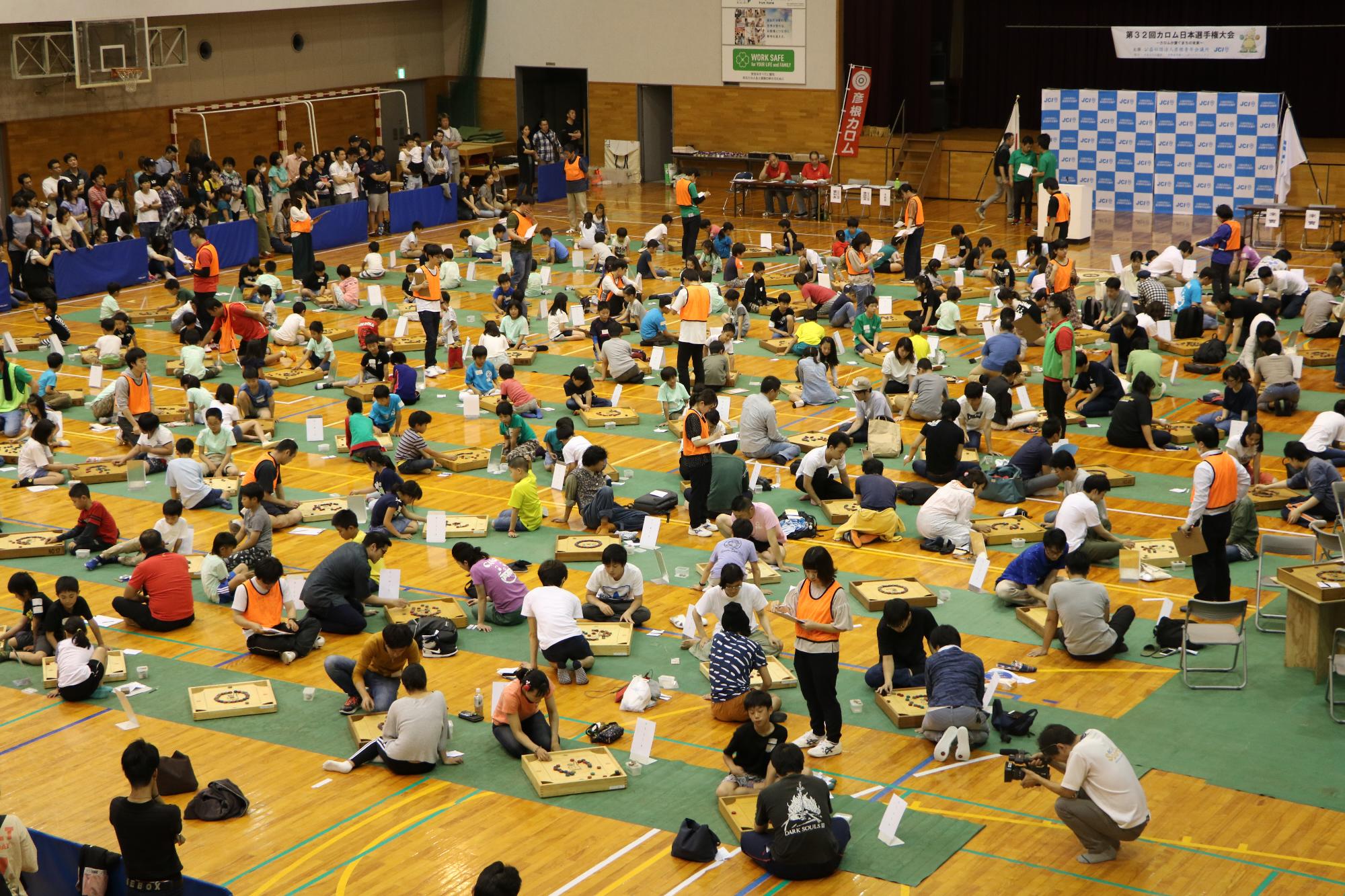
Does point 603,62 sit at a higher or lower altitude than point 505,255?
higher

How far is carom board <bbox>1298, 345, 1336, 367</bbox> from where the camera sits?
2331 centimetres

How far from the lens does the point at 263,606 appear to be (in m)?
14.2

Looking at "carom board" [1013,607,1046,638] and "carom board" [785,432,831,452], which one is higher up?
"carom board" [785,432,831,452]

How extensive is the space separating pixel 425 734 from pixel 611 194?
32.6 metres

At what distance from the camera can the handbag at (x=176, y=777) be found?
37.9 feet

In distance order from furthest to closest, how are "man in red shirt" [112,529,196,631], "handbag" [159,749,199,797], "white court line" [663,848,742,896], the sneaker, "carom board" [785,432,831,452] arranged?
"carom board" [785,432,831,452], "man in red shirt" [112,529,196,631], the sneaker, "handbag" [159,749,199,797], "white court line" [663,848,742,896]

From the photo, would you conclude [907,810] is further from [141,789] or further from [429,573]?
[429,573]

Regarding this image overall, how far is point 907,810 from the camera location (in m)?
11.1

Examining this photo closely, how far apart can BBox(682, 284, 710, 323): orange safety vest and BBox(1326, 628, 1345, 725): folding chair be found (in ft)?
34.8

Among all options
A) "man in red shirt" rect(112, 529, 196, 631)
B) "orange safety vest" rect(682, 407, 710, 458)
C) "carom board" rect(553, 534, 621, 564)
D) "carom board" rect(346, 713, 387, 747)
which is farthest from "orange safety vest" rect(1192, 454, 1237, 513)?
"man in red shirt" rect(112, 529, 196, 631)

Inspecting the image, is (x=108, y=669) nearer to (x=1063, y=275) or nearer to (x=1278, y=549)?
(x=1278, y=549)

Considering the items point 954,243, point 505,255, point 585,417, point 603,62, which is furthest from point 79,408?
point 603,62

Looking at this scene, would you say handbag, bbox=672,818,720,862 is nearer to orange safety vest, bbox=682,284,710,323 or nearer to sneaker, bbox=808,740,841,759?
sneaker, bbox=808,740,841,759

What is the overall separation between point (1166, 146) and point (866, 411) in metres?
19.9
